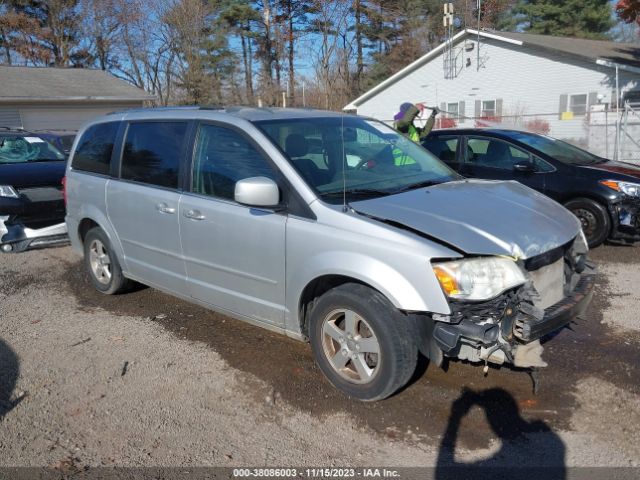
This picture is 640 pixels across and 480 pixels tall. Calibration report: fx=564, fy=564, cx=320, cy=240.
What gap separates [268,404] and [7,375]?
1.97 metres

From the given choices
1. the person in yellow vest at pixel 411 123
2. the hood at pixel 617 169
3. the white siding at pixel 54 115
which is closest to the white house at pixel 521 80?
the person in yellow vest at pixel 411 123

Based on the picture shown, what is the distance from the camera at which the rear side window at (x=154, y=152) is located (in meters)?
4.47

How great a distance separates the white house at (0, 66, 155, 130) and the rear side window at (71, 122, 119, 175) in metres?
22.1

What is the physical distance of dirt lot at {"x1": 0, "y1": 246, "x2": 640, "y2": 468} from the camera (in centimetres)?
307

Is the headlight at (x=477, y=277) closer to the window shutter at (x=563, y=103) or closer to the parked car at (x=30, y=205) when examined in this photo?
the parked car at (x=30, y=205)

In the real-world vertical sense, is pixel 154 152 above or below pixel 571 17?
below

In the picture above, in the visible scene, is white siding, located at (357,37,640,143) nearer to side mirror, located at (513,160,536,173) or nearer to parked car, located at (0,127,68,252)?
side mirror, located at (513,160,536,173)

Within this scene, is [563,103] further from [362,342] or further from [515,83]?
[362,342]

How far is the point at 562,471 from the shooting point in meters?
2.87

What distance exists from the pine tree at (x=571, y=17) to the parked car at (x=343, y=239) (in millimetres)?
39635

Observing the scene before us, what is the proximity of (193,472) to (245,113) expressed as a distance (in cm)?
254

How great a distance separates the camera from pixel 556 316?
3.36 metres

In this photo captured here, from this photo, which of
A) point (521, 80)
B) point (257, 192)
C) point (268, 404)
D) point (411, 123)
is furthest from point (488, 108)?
point (268, 404)

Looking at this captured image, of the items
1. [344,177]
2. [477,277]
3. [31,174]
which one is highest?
[344,177]
